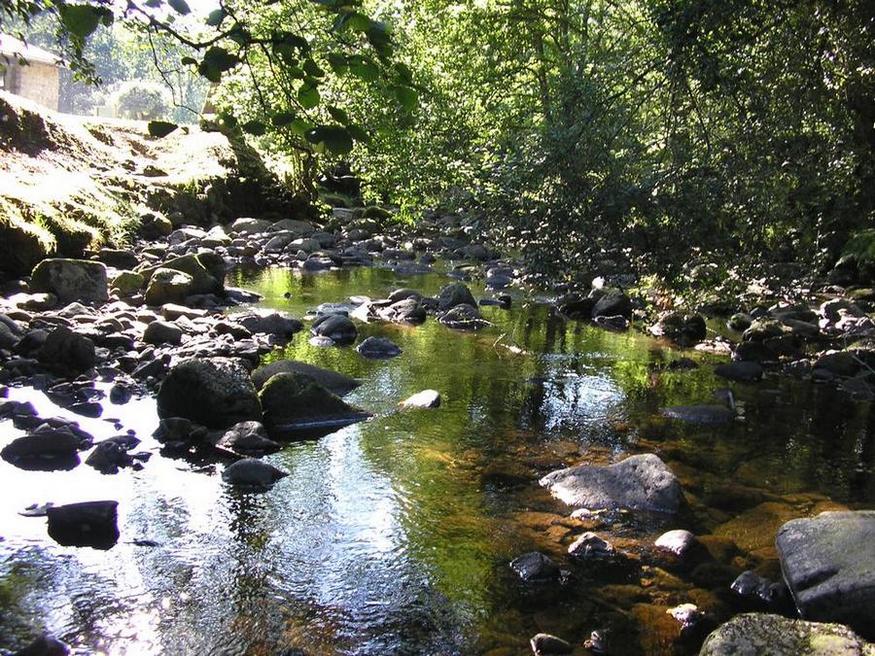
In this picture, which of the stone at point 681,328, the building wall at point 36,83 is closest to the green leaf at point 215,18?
the stone at point 681,328

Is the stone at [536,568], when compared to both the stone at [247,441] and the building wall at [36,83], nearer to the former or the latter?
the stone at [247,441]

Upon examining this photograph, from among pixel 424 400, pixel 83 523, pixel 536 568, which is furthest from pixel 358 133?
pixel 424 400

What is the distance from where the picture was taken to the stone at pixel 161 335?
9992 mm

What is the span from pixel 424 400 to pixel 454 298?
218 inches

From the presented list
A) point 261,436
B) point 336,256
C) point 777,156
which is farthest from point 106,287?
point 777,156

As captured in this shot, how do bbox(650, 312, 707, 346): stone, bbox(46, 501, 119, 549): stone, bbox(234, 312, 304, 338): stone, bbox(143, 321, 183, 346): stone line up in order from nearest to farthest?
bbox(46, 501, 119, 549): stone
bbox(143, 321, 183, 346): stone
bbox(234, 312, 304, 338): stone
bbox(650, 312, 707, 346): stone

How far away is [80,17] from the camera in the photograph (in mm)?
2002

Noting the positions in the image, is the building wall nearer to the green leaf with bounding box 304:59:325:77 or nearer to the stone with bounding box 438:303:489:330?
the stone with bounding box 438:303:489:330

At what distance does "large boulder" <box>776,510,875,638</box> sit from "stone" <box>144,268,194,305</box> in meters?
10.1

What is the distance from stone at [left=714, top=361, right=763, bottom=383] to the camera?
1046 cm

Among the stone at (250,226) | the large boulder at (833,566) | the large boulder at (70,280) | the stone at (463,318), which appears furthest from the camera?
the stone at (250,226)

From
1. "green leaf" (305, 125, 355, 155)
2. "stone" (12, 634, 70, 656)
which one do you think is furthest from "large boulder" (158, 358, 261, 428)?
"green leaf" (305, 125, 355, 155)

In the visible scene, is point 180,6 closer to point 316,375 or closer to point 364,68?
point 364,68

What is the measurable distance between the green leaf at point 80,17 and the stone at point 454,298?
1171cm
